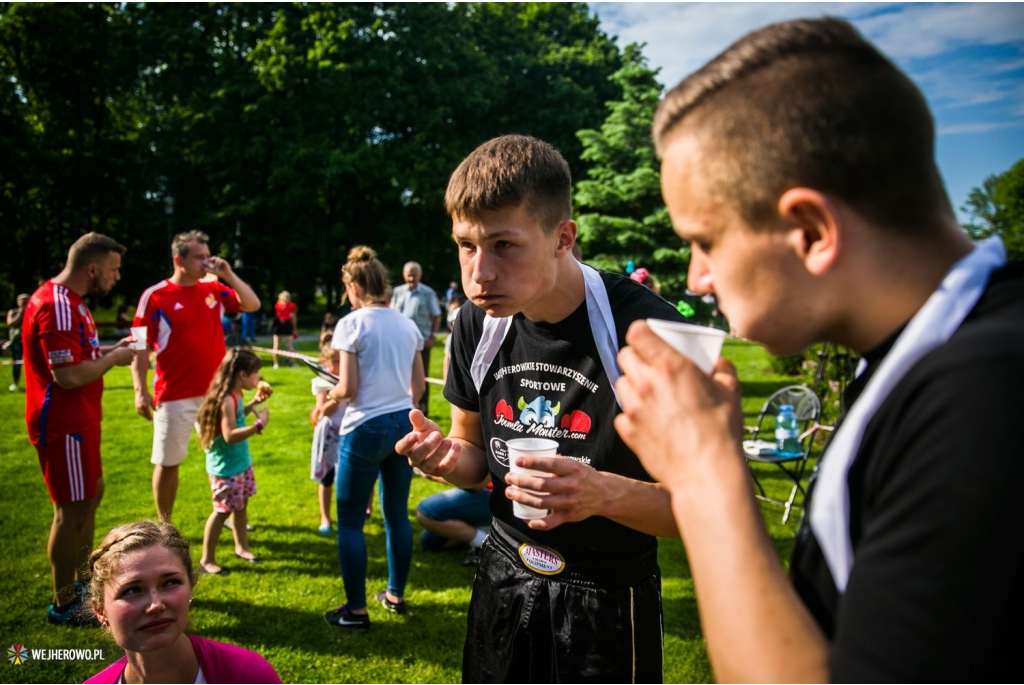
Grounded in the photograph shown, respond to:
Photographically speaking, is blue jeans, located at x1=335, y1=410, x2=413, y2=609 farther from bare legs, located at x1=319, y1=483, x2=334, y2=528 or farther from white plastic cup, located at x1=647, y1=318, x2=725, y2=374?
white plastic cup, located at x1=647, y1=318, x2=725, y2=374

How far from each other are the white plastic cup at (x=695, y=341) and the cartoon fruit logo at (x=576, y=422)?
1.05 meters

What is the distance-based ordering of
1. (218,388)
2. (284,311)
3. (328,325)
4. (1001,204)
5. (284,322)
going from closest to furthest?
1. (218,388)
2. (328,325)
3. (284,311)
4. (284,322)
5. (1001,204)

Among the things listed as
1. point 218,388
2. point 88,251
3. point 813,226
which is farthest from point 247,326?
point 813,226

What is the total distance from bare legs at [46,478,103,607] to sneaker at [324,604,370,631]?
1.95 meters

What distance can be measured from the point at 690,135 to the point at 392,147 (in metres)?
32.6

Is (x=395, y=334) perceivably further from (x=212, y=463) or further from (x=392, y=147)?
Answer: (x=392, y=147)

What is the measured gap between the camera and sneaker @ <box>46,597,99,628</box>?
16.3ft

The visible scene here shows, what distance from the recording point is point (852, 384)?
1204 millimetres

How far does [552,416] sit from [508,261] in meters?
0.56

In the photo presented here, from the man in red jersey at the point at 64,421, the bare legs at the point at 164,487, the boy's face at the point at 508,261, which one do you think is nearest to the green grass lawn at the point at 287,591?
the bare legs at the point at 164,487

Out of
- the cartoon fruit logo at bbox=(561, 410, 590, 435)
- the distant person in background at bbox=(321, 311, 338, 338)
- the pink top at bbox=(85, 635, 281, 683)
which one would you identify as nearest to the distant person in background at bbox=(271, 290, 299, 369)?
the distant person in background at bbox=(321, 311, 338, 338)

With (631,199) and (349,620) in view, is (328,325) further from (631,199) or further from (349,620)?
(349,620)

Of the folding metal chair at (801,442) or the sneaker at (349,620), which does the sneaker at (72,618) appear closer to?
the sneaker at (349,620)

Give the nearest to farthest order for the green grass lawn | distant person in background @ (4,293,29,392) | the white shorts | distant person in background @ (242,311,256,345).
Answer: the green grass lawn → the white shorts → distant person in background @ (4,293,29,392) → distant person in background @ (242,311,256,345)
